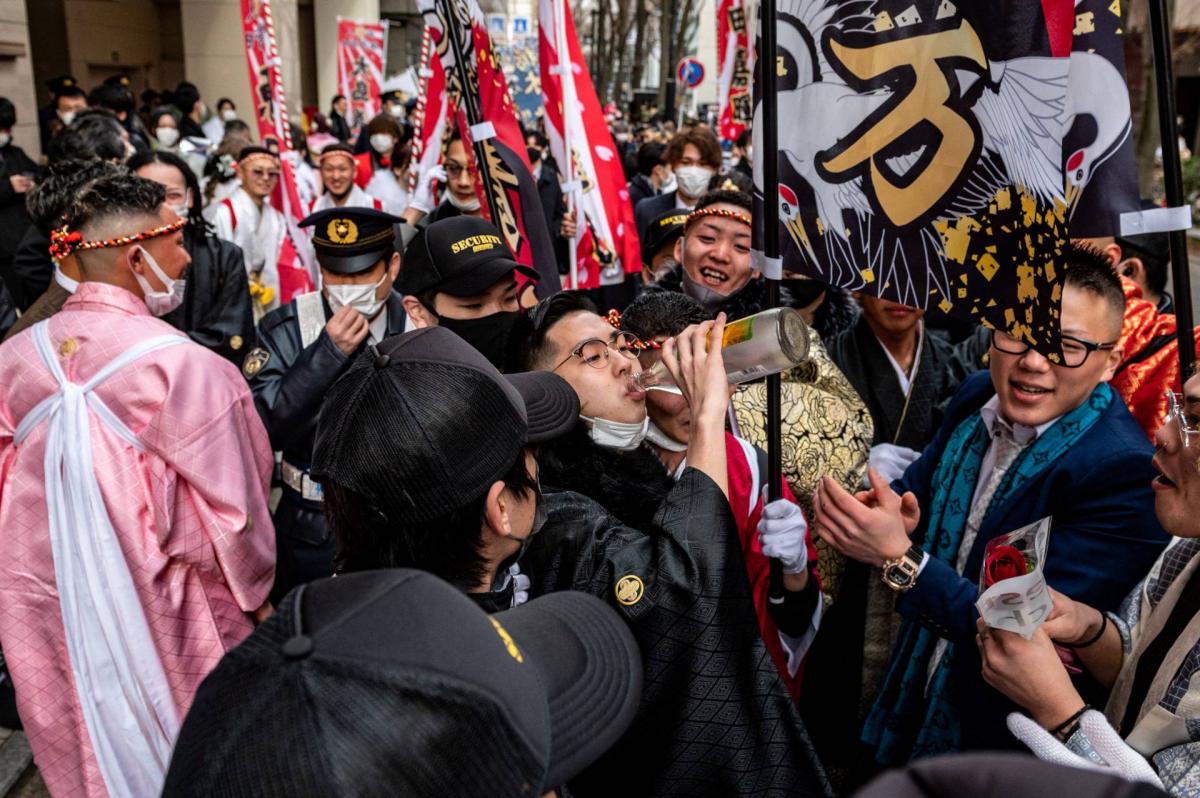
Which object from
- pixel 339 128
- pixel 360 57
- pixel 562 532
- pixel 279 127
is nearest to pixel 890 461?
pixel 562 532

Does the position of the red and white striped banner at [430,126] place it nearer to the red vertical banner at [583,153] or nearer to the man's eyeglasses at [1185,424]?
the red vertical banner at [583,153]

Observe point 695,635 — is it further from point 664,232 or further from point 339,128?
point 339,128

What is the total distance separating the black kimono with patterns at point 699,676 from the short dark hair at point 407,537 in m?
0.30

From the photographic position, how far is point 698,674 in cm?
167

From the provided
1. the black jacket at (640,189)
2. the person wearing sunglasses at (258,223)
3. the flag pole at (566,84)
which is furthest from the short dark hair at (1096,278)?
the black jacket at (640,189)

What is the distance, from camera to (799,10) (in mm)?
2000

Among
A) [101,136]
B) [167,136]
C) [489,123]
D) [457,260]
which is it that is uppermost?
[167,136]

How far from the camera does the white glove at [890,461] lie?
294 cm

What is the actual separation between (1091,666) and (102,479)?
2.42m

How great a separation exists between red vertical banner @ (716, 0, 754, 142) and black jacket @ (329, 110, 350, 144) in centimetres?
757

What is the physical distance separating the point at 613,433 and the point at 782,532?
48 cm

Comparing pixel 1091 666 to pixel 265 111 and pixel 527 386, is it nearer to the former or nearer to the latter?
pixel 527 386

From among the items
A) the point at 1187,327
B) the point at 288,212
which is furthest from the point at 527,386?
the point at 288,212

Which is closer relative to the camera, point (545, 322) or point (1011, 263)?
point (1011, 263)
